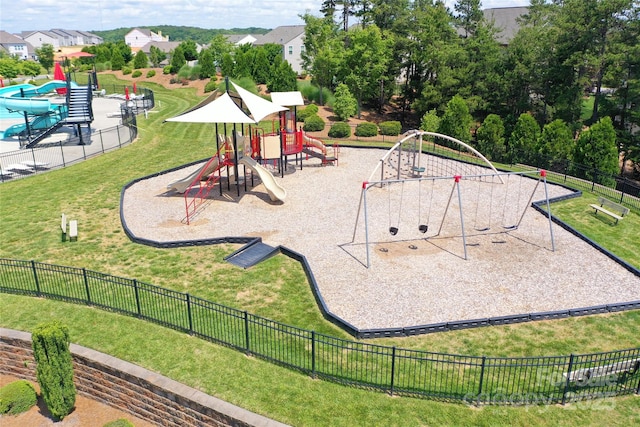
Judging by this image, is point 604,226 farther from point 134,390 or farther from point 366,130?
point 366,130

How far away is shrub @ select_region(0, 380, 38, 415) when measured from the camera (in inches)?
492

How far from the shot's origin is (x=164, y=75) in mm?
67000

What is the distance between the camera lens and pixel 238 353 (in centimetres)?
1258

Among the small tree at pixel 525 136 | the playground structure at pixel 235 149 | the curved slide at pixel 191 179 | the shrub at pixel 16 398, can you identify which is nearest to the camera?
the shrub at pixel 16 398

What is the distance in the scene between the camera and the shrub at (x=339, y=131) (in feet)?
131

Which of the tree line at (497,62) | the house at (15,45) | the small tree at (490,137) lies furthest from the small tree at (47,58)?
the small tree at (490,137)

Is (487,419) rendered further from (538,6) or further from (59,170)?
(538,6)

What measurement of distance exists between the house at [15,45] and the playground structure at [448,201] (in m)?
152

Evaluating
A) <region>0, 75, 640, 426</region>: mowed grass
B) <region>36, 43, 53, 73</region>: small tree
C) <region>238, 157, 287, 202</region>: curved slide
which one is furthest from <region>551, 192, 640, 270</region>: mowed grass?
<region>36, 43, 53, 73</region>: small tree

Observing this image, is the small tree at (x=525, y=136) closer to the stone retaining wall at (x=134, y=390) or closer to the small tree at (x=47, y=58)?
the stone retaining wall at (x=134, y=390)

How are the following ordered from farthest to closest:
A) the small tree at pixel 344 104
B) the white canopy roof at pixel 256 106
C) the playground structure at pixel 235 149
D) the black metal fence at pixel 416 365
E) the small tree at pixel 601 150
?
the small tree at pixel 344 104
the small tree at pixel 601 150
the white canopy roof at pixel 256 106
the playground structure at pixel 235 149
the black metal fence at pixel 416 365

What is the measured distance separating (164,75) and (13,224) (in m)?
50.9

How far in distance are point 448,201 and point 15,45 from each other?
162 m

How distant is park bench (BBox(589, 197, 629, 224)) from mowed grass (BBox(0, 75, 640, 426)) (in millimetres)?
8460
